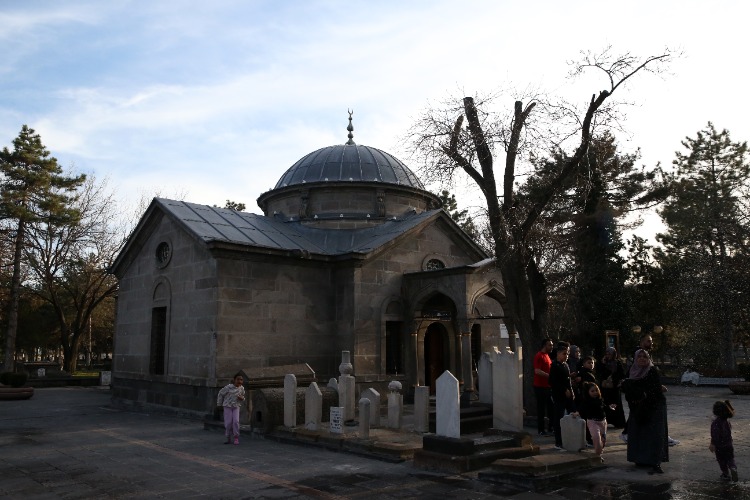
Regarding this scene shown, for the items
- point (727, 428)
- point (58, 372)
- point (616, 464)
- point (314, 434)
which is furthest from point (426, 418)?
point (58, 372)

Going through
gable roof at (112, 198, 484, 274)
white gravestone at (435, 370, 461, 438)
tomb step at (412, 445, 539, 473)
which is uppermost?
gable roof at (112, 198, 484, 274)

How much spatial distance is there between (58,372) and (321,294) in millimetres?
21277

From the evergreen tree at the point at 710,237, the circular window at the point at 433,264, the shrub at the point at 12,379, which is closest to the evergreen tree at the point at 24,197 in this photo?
the shrub at the point at 12,379

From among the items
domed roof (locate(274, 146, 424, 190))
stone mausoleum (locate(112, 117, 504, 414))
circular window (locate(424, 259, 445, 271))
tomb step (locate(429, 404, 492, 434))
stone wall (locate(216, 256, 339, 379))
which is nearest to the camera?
tomb step (locate(429, 404, 492, 434))

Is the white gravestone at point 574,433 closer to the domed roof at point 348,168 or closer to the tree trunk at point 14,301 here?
the domed roof at point 348,168

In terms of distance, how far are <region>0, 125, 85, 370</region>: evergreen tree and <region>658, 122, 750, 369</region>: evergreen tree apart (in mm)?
35399

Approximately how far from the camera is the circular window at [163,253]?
17.9 meters

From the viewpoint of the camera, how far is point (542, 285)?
15.3 meters

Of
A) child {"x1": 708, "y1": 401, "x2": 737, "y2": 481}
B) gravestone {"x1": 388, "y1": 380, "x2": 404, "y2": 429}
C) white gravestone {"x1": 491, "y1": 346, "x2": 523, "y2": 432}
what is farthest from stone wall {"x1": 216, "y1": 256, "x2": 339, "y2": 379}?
child {"x1": 708, "y1": 401, "x2": 737, "y2": 481}

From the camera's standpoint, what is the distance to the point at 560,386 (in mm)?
10203

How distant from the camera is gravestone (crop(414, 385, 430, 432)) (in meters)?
11.8

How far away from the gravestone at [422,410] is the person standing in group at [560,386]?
269cm

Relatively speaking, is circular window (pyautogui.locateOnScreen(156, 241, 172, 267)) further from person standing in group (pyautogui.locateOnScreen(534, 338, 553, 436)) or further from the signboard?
the signboard

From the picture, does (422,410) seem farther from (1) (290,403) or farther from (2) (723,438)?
(2) (723,438)
